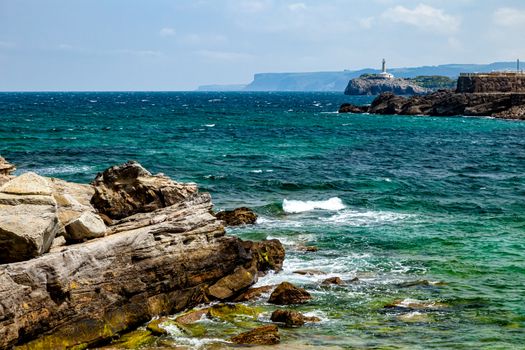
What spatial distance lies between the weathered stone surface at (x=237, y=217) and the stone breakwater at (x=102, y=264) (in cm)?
1088

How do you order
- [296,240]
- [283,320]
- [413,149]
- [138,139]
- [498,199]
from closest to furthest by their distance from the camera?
1. [283,320]
2. [296,240]
3. [498,199]
4. [413,149]
5. [138,139]

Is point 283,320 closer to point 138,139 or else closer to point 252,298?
point 252,298

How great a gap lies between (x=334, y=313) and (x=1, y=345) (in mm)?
11793

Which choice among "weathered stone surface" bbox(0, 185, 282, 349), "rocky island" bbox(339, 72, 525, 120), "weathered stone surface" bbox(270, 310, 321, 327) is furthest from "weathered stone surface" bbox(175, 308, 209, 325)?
"rocky island" bbox(339, 72, 525, 120)

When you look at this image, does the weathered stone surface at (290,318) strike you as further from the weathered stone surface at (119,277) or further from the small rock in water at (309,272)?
the small rock in water at (309,272)

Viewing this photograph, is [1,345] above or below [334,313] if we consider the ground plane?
above

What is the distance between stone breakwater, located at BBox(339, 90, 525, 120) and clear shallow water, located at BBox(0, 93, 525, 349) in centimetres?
3115

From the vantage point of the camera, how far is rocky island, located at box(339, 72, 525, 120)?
5507 inches

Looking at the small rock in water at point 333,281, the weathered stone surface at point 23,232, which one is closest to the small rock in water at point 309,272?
the small rock in water at point 333,281

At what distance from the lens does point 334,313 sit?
24344 mm

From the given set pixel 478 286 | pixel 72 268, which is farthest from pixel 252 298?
pixel 478 286

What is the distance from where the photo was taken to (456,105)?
14850 centimetres

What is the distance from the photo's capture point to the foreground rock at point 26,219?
1889cm

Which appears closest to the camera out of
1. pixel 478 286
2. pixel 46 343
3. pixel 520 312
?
pixel 46 343
